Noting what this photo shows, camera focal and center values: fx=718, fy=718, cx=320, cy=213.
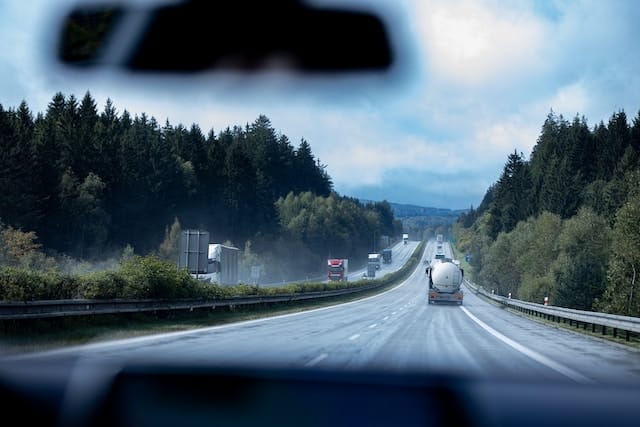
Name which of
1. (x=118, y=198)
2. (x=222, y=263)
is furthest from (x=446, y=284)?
(x=118, y=198)

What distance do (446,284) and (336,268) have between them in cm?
1219

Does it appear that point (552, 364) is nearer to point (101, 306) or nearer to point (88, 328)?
point (88, 328)

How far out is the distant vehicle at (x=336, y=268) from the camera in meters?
64.8

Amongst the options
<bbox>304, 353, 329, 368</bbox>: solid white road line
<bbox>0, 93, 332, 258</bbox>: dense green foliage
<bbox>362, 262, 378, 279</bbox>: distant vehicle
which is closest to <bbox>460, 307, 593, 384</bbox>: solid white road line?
<bbox>304, 353, 329, 368</bbox>: solid white road line

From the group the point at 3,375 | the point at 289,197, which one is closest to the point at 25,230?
the point at 289,197

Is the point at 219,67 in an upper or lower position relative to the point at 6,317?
upper

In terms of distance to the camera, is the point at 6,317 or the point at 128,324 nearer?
the point at 6,317

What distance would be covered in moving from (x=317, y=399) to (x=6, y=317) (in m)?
12.1

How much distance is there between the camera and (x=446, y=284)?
6362 cm

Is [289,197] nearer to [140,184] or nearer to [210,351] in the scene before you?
[210,351]

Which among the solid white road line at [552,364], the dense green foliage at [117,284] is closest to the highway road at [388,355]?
the solid white road line at [552,364]

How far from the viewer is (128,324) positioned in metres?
24.7

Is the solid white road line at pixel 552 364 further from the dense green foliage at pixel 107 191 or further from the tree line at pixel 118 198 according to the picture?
the dense green foliage at pixel 107 191

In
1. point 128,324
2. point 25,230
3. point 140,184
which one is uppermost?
point 140,184
